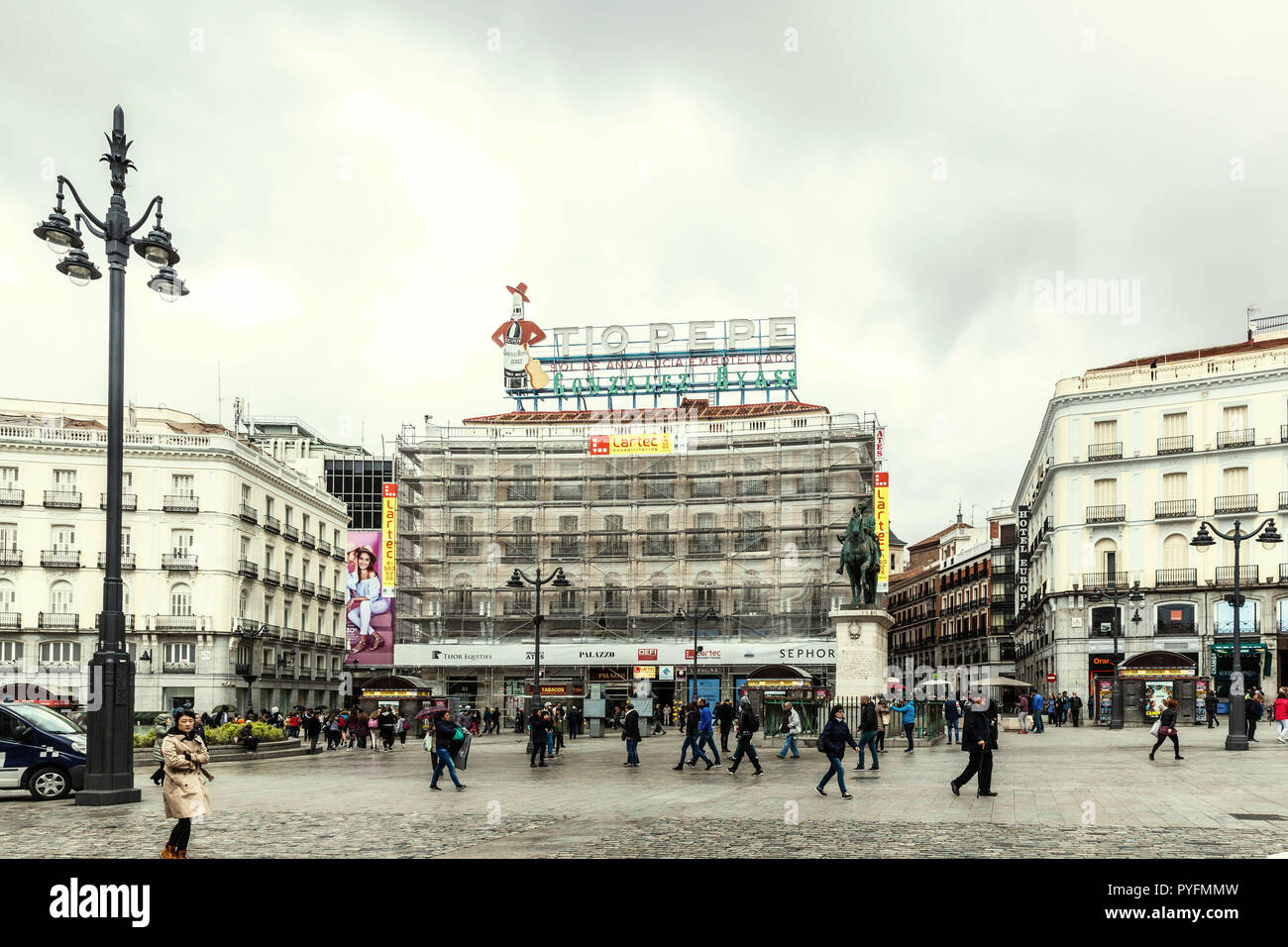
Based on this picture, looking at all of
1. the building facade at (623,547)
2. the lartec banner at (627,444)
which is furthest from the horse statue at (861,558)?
the lartec banner at (627,444)

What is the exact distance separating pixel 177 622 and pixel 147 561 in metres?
3.44

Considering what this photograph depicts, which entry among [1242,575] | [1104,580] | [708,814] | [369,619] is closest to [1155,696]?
[1242,575]

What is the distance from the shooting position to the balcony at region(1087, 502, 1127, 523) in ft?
194

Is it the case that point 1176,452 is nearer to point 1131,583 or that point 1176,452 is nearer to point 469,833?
point 1131,583

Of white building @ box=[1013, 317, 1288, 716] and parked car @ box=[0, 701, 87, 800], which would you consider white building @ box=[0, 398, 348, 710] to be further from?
parked car @ box=[0, 701, 87, 800]

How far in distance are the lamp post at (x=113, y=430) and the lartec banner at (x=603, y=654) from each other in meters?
47.4

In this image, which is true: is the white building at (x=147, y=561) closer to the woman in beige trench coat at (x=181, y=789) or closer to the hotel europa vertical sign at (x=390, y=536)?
the hotel europa vertical sign at (x=390, y=536)

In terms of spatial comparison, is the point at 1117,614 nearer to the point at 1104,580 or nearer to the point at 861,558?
the point at 1104,580

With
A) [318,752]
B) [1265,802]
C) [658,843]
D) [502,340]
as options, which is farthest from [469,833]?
[502,340]

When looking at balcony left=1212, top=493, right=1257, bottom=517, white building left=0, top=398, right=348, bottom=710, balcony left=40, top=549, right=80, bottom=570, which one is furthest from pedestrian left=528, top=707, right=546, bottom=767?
balcony left=40, top=549, right=80, bottom=570

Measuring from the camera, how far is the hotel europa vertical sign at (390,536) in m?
71.7

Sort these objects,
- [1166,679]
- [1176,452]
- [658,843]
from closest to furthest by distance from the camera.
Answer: [658,843] → [1166,679] → [1176,452]

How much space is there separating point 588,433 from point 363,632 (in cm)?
1878

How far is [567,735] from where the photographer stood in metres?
48.0
